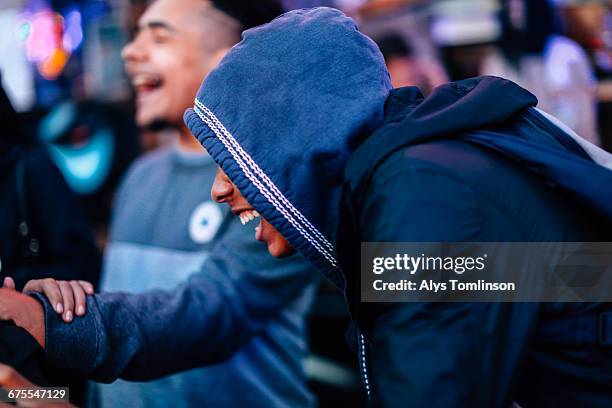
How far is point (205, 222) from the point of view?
2.69 metres

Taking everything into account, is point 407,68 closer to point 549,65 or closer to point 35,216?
point 549,65

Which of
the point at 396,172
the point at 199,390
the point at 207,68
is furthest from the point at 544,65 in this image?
the point at 396,172

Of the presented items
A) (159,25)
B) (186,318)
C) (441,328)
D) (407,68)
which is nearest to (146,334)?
(186,318)

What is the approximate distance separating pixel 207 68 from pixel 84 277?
3.17ft

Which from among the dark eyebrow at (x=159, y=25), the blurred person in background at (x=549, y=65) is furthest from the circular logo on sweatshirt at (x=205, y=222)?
the blurred person in background at (x=549, y=65)

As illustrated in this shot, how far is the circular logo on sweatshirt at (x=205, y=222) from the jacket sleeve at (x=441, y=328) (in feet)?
4.67

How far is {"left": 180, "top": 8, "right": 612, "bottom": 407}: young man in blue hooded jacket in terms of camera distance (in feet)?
4.06

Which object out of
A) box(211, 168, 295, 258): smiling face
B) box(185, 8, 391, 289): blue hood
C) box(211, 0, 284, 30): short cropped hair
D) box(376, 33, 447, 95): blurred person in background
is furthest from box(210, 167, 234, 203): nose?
box(376, 33, 447, 95): blurred person in background

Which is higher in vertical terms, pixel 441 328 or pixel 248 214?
pixel 441 328

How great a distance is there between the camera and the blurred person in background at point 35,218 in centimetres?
260

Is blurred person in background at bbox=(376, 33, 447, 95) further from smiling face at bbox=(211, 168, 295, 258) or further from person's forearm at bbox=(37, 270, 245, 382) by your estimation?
smiling face at bbox=(211, 168, 295, 258)

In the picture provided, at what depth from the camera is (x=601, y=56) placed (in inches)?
135

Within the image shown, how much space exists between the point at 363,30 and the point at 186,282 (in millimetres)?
2250

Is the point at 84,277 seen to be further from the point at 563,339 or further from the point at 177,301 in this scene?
the point at 563,339
